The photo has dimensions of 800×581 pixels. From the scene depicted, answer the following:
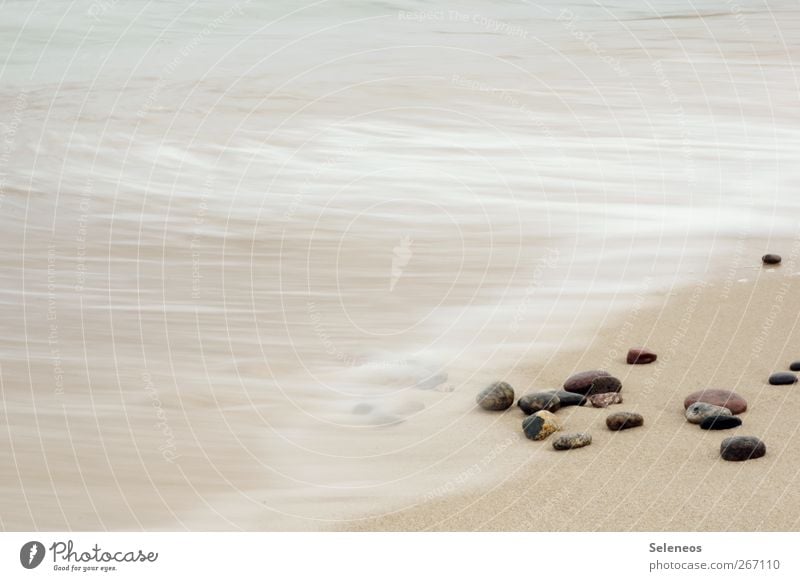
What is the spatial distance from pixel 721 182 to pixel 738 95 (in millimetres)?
3738

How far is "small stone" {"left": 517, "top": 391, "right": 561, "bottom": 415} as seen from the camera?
170 inches

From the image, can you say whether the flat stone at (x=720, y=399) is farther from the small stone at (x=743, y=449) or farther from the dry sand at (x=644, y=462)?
the small stone at (x=743, y=449)

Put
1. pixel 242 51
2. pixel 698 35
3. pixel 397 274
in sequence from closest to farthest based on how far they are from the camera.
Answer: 1. pixel 397 274
2. pixel 242 51
3. pixel 698 35

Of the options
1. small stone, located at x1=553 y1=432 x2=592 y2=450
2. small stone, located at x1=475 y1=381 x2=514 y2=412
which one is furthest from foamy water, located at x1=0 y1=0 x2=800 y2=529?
small stone, located at x1=553 y1=432 x2=592 y2=450

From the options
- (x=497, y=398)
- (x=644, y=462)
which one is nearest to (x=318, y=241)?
(x=497, y=398)

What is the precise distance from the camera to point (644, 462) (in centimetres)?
390

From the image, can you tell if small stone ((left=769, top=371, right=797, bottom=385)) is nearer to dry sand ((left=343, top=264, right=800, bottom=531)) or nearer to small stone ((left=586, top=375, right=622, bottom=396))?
dry sand ((left=343, top=264, right=800, bottom=531))

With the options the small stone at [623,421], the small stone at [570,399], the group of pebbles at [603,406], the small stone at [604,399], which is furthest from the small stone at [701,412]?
the small stone at [570,399]

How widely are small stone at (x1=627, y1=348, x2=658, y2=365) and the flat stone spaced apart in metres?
0.48

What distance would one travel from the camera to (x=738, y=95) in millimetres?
11383

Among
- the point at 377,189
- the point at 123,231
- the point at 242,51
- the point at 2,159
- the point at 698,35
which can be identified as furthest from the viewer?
the point at 698,35

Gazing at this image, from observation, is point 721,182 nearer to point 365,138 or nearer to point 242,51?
point 365,138

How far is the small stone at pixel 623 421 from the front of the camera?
4.13 meters

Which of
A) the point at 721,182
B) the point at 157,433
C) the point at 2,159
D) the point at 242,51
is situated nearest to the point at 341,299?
the point at 157,433
